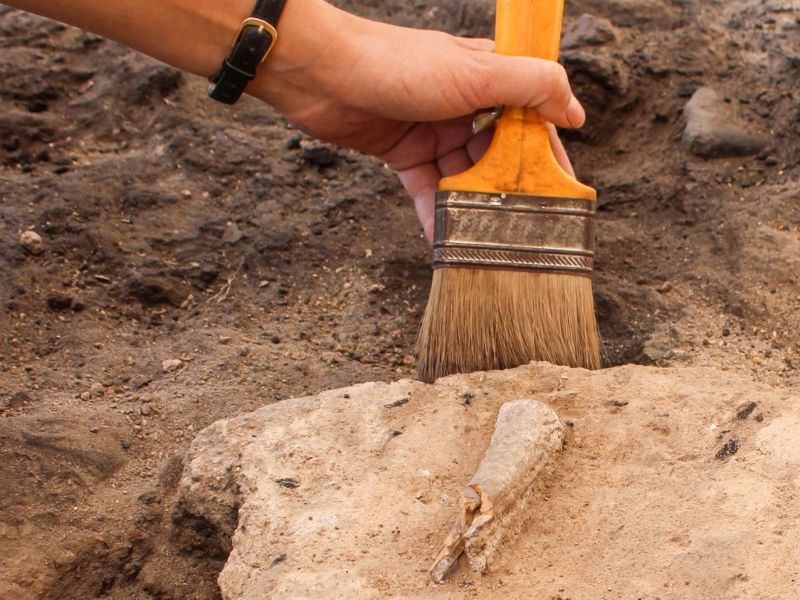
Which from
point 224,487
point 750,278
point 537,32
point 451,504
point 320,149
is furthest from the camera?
point 320,149

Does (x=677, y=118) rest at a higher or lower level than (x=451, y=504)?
higher

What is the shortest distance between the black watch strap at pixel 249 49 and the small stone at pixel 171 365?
73 cm

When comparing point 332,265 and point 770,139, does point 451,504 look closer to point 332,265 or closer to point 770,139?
point 332,265

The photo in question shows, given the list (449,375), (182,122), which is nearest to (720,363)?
(449,375)

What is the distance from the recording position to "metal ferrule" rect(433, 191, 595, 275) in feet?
7.77

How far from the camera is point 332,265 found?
3.14m

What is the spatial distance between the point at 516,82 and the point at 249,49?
0.64m

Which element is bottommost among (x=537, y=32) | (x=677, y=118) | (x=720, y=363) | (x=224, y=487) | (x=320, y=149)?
(x=224, y=487)

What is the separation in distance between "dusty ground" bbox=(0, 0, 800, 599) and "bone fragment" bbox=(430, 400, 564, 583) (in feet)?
1.91

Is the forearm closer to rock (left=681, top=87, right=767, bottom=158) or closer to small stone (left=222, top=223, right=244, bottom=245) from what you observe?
small stone (left=222, top=223, right=244, bottom=245)

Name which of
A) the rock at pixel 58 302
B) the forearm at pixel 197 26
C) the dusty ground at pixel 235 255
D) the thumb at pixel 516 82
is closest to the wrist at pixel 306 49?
the forearm at pixel 197 26

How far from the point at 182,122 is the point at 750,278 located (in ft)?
6.58

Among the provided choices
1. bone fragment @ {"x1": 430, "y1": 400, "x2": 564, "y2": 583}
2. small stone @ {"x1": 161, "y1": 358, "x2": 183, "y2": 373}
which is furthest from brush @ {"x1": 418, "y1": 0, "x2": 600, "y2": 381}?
small stone @ {"x1": 161, "y1": 358, "x2": 183, "y2": 373}

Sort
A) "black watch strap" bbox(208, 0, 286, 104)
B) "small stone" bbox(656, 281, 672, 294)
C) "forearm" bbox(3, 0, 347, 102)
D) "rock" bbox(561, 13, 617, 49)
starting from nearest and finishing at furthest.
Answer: "forearm" bbox(3, 0, 347, 102) < "black watch strap" bbox(208, 0, 286, 104) < "small stone" bbox(656, 281, 672, 294) < "rock" bbox(561, 13, 617, 49)
